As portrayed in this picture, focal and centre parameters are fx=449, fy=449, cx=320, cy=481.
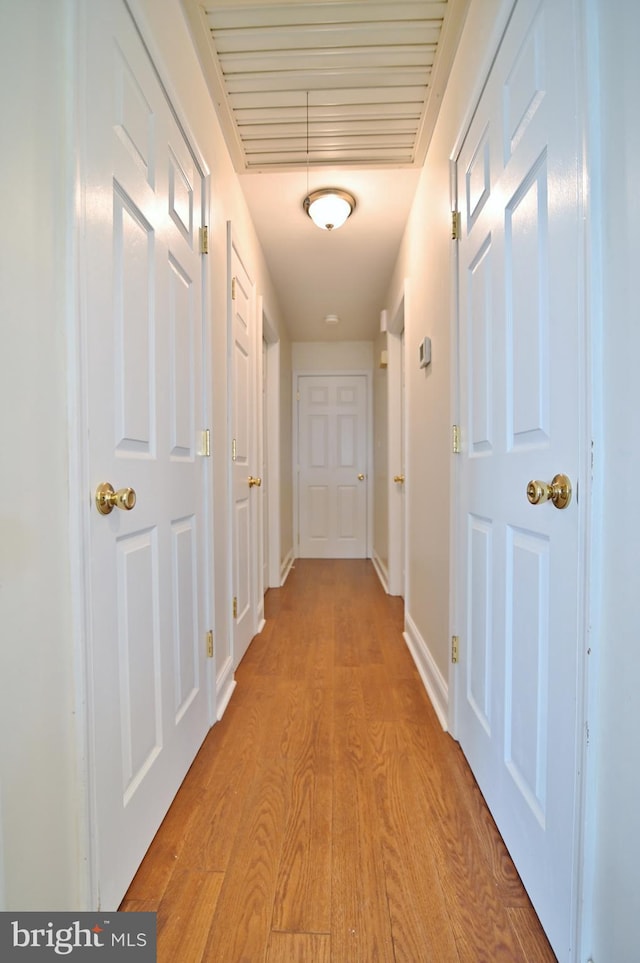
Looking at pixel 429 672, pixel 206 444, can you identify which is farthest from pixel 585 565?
pixel 429 672

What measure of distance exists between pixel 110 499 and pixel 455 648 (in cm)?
121

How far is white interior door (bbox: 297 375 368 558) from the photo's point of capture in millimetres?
4848

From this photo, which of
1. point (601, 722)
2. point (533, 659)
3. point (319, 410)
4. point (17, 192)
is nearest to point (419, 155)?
point (17, 192)

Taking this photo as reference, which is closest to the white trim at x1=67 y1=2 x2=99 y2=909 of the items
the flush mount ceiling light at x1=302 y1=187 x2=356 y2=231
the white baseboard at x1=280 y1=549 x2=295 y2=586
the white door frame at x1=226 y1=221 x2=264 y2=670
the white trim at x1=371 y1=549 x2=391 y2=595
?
the white door frame at x1=226 y1=221 x2=264 y2=670

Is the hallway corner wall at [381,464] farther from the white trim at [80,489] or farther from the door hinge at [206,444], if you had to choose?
the white trim at [80,489]

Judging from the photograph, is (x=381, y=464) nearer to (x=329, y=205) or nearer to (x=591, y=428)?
(x=329, y=205)

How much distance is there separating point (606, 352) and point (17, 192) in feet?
3.03

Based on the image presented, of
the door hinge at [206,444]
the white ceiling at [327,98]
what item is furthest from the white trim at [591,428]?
the door hinge at [206,444]

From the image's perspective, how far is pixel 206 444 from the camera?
158 cm

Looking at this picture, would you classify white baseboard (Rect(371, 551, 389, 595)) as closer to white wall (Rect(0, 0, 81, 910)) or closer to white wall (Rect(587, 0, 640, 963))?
white wall (Rect(587, 0, 640, 963))

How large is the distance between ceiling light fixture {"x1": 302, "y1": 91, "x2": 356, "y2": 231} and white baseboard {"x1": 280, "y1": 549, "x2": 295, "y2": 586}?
2.62 metres

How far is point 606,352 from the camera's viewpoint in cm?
69

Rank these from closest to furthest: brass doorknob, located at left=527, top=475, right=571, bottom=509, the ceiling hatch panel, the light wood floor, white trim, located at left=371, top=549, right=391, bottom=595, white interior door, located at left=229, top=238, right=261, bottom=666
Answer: brass doorknob, located at left=527, top=475, right=571, bottom=509 → the light wood floor → the ceiling hatch panel → white interior door, located at left=229, top=238, right=261, bottom=666 → white trim, located at left=371, top=549, right=391, bottom=595

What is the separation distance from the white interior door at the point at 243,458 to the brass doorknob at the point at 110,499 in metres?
1.07
